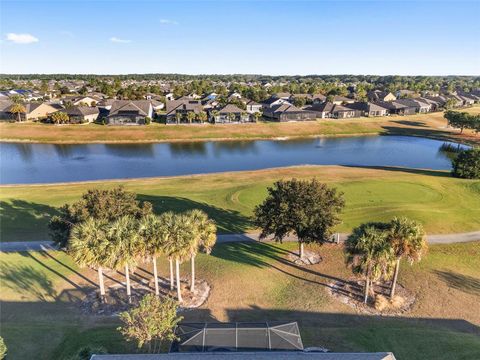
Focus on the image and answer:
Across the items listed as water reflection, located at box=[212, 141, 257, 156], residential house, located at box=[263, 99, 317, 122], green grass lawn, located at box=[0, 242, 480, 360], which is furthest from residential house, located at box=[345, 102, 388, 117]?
green grass lawn, located at box=[0, 242, 480, 360]

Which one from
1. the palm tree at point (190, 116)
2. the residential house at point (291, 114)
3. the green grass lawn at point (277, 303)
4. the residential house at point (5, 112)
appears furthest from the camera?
the residential house at point (291, 114)

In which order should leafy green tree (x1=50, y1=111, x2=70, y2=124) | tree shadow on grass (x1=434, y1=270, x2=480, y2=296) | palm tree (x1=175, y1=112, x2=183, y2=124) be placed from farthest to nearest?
palm tree (x1=175, y1=112, x2=183, y2=124)
leafy green tree (x1=50, y1=111, x2=70, y2=124)
tree shadow on grass (x1=434, y1=270, x2=480, y2=296)

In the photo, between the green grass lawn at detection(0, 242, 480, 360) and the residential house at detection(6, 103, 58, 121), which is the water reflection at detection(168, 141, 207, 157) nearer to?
the residential house at detection(6, 103, 58, 121)

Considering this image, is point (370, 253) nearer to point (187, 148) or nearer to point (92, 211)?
point (92, 211)

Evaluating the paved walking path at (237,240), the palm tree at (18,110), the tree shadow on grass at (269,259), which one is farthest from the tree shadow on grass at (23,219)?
the palm tree at (18,110)

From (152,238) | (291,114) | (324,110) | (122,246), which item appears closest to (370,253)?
(152,238)

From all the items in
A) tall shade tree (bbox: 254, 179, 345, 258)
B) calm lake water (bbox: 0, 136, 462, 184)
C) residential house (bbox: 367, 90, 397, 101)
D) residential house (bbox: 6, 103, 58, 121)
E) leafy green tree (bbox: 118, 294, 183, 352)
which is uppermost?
residential house (bbox: 367, 90, 397, 101)

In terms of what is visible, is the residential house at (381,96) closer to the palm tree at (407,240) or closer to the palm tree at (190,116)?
the palm tree at (190,116)
